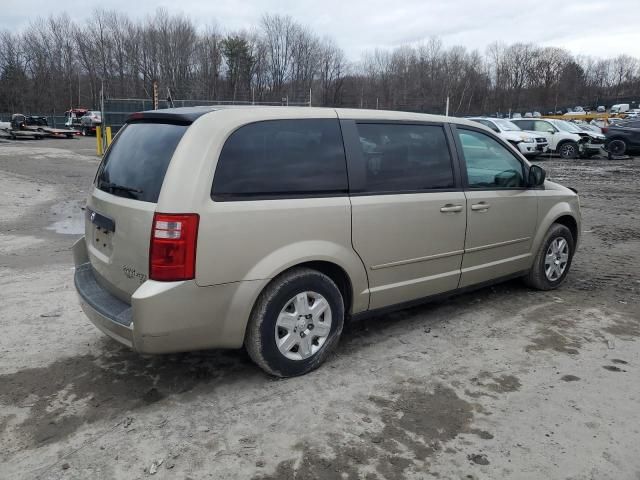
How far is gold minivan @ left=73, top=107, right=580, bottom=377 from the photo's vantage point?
9.76ft

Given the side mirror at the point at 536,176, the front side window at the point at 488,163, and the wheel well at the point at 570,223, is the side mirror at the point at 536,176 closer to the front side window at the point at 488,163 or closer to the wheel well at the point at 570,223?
the front side window at the point at 488,163

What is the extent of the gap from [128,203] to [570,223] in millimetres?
4533

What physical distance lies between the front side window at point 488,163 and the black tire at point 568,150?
19.2 meters

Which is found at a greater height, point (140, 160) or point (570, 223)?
point (140, 160)

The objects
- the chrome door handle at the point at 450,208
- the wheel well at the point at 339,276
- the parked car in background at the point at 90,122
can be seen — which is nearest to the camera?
the wheel well at the point at 339,276

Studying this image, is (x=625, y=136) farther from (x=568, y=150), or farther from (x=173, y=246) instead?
(x=173, y=246)

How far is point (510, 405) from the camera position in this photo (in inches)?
126

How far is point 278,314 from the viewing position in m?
3.31

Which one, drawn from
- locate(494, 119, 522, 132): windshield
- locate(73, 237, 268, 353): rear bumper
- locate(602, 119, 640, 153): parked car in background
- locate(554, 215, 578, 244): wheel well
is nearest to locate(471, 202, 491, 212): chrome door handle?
locate(554, 215, 578, 244): wheel well

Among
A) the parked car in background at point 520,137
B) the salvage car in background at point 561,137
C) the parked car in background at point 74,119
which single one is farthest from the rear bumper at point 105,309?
the parked car in background at point 74,119

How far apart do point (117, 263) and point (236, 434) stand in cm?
129

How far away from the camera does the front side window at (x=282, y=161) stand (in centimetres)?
312

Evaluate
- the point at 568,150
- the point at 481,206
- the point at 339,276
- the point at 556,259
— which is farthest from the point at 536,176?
the point at 568,150

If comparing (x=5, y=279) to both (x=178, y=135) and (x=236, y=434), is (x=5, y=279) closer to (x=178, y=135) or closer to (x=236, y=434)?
(x=178, y=135)
